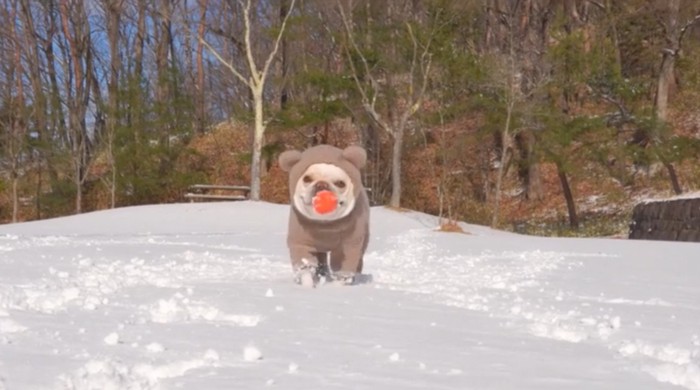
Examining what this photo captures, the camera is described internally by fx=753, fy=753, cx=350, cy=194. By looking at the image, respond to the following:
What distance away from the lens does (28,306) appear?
12.0ft

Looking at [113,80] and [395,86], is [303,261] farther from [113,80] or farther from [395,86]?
[113,80]

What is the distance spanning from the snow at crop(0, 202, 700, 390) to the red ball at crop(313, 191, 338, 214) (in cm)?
57

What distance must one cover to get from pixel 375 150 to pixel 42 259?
19646 millimetres

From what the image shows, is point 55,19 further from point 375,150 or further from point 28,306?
point 28,306

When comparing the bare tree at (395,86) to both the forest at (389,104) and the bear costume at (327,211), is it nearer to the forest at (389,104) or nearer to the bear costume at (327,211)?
the forest at (389,104)

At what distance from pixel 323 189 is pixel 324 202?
0.33 feet

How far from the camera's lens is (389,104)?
76.5 feet

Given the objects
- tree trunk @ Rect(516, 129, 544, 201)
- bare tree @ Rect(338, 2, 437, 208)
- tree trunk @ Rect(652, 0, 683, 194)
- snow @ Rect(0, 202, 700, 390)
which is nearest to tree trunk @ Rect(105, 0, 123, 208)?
bare tree @ Rect(338, 2, 437, 208)

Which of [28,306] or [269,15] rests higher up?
[269,15]

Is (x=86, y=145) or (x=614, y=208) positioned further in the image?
(x=86, y=145)

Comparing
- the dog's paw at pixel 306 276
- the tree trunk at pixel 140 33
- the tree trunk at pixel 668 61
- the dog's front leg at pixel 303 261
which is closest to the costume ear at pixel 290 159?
the dog's front leg at pixel 303 261

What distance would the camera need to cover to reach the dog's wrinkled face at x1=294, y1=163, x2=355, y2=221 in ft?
17.6

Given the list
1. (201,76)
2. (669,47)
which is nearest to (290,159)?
(669,47)

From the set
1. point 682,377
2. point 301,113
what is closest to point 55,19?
point 301,113
